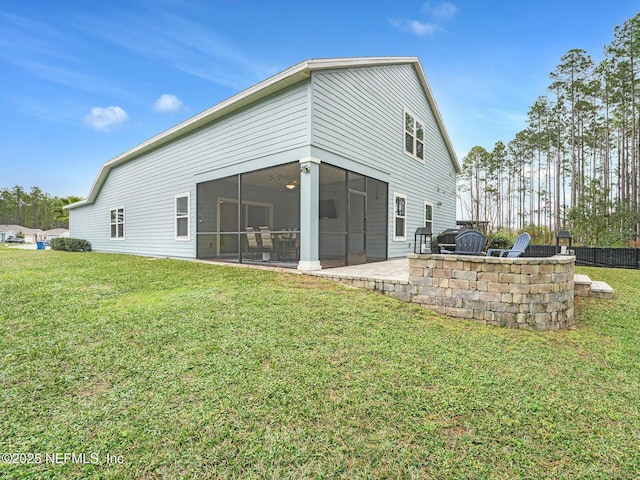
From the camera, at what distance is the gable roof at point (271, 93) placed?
640cm

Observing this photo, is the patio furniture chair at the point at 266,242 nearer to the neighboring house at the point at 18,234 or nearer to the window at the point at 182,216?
the window at the point at 182,216

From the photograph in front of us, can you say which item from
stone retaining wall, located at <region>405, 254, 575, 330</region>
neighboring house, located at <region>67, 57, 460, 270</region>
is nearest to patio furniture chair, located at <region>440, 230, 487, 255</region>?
stone retaining wall, located at <region>405, 254, 575, 330</region>

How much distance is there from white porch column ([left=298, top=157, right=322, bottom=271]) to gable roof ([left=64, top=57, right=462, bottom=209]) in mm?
1867

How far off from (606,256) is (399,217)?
24.2 feet

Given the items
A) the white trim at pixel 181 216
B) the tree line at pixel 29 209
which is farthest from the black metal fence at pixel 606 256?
the tree line at pixel 29 209

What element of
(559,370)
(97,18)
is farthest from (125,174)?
(559,370)

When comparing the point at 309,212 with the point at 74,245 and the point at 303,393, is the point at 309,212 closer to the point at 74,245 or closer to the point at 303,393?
the point at 303,393

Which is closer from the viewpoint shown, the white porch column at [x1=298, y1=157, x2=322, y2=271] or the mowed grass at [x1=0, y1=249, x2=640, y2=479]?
the mowed grass at [x1=0, y1=249, x2=640, y2=479]

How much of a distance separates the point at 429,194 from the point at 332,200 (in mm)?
3990

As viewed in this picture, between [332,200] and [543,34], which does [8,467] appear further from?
[543,34]

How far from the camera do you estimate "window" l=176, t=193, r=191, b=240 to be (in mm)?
10016

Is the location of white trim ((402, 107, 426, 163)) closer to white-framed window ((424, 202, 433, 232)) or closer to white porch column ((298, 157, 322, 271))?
white-framed window ((424, 202, 433, 232))

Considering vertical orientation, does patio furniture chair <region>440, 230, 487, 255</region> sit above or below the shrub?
above

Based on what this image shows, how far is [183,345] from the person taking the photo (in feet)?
10.3
